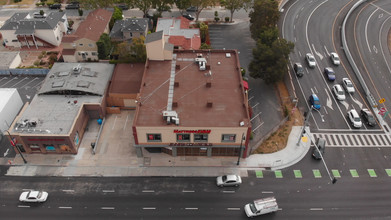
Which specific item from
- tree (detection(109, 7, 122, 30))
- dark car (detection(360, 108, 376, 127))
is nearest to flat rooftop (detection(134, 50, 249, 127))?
dark car (detection(360, 108, 376, 127))

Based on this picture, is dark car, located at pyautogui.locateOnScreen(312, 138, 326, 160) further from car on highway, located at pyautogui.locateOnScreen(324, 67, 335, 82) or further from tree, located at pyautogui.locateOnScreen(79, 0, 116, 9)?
tree, located at pyautogui.locateOnScreen(79, 0, 116, 9)

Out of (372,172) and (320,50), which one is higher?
(320,50)

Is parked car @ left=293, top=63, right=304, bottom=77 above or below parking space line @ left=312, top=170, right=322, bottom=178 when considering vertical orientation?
above

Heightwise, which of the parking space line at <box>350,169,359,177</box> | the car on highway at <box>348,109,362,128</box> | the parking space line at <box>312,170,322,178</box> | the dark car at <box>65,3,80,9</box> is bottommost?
the parking space line at <box>350,169,359,177</box>

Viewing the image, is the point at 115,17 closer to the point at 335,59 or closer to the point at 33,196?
the point at 33,196

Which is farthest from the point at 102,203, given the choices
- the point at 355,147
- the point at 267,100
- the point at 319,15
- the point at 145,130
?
the point at 319,15

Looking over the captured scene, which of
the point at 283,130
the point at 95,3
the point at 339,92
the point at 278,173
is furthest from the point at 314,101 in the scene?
the point at 95,3

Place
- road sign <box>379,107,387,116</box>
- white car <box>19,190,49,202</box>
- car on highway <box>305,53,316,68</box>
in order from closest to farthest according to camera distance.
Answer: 1. white car <box>19,190,49,202</box>
2. road sign <box>379,107,387,116</box>
3. car on highway <box>305,53,316,68</box>
